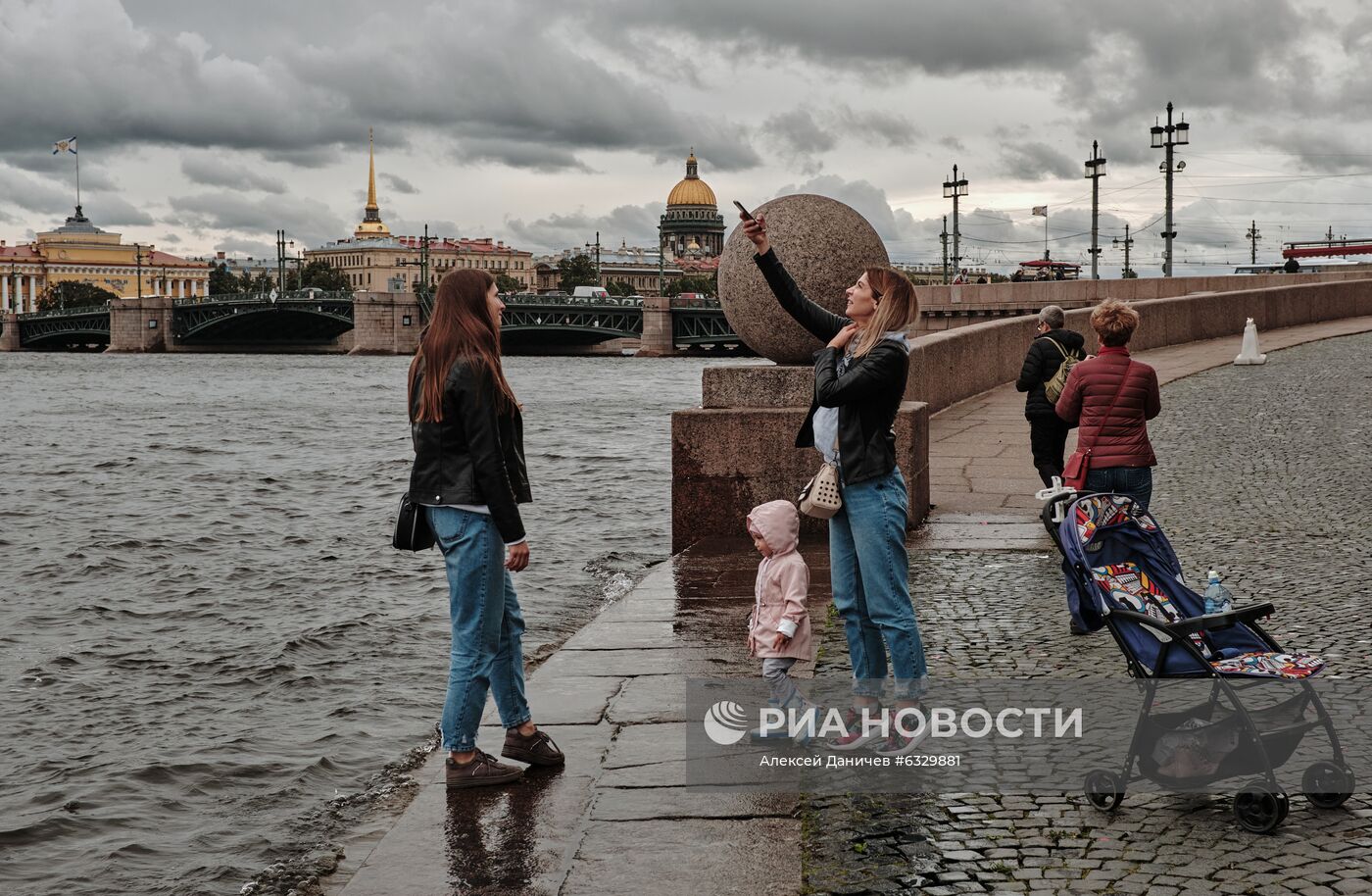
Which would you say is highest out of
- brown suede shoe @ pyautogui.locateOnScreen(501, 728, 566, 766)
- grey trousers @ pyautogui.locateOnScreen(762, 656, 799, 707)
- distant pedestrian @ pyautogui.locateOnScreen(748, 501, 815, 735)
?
Result: distant pedestrian @ pyautogui.locateOnScreen(748, 501, 815, 735)

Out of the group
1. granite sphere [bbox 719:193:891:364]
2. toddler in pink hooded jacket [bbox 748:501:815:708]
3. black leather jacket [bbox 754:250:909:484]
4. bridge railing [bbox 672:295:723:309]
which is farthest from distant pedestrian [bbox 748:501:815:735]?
bridge railing [bbox 672:295:723:309]

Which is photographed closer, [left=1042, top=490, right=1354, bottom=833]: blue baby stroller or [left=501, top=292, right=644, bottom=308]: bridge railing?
[left=1042, top=490, right=1354, bottom=833]: blue baby stroller

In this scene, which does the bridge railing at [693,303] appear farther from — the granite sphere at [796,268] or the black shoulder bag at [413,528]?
the black shoulder bag at [413,528]

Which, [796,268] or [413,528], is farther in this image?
[796,268]

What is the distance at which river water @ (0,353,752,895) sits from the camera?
5219 millimetres

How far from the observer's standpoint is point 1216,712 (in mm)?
3512

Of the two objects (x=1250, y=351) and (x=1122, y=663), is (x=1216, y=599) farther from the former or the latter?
(x=1250, y=351)

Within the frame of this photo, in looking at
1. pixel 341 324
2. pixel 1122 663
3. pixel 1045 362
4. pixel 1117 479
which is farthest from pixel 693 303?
pixel 1122 663

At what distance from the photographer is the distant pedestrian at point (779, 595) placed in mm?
3930

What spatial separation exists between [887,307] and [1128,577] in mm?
939

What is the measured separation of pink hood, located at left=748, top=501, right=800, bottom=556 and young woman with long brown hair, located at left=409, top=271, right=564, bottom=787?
2.05 ft

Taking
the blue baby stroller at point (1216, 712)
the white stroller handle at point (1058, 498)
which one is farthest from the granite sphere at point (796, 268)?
the blue baby stroller at point (1216, 712)

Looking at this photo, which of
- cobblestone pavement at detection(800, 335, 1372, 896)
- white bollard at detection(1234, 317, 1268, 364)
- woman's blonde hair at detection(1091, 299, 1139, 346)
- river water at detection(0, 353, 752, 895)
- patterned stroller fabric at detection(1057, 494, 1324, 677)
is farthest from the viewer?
white bollard at detection(1234, 317, 1268, 364)

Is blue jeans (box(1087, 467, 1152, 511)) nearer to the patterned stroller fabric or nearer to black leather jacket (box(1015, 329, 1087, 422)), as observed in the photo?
the patterned stroller fabric
